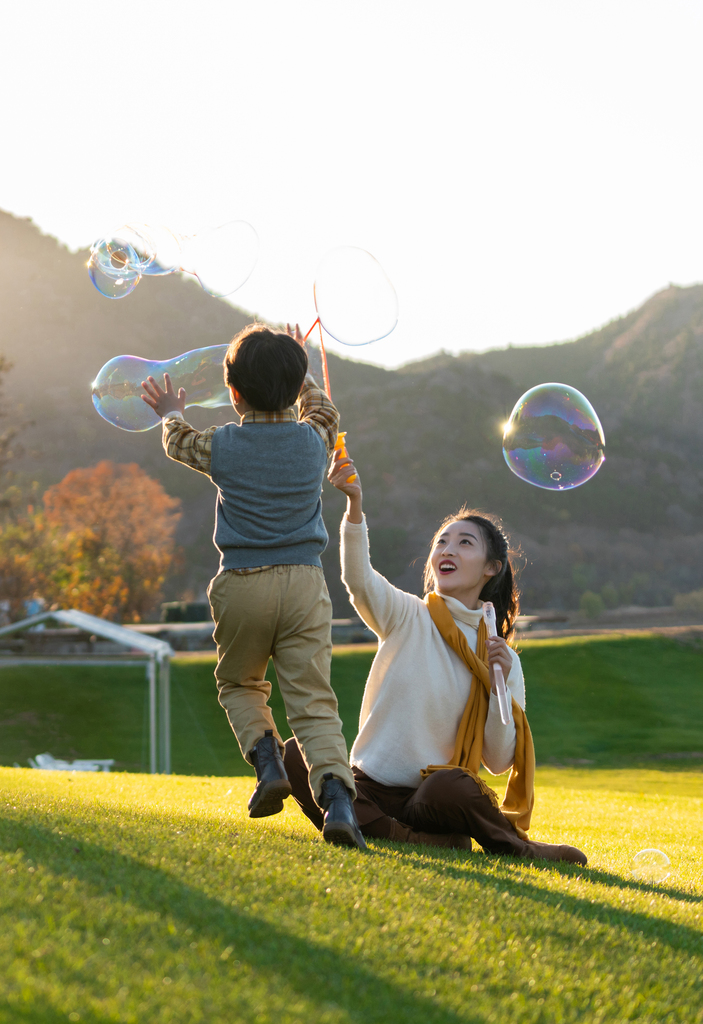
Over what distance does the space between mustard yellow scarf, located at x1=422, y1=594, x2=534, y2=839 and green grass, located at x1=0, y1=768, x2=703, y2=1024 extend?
1.51ft

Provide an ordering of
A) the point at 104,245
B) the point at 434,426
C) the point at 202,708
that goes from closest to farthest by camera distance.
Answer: the point at 104,245
the point at 202,708
the point at 434,426

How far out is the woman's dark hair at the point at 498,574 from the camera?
4.11 metres

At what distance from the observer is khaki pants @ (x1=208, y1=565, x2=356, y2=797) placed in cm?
327

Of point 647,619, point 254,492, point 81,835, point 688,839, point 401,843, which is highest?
point 254,492

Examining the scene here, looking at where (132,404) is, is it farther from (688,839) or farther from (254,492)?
(688,839)

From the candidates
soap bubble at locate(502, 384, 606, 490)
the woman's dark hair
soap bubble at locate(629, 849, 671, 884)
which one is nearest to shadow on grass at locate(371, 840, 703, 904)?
soap bubble at locate(629, 849, 671, 884)

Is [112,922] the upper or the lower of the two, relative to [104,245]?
lower

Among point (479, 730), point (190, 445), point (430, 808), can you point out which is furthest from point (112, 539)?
point (430, 808)

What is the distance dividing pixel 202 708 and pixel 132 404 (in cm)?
1549

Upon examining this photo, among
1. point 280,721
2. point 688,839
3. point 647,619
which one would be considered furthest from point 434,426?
point 688,839

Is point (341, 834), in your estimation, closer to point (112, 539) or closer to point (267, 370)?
point (267, 370)

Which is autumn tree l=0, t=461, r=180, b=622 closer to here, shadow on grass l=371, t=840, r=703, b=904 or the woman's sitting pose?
the woman's sitting pose

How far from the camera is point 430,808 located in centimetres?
341

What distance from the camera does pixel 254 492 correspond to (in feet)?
11.1
